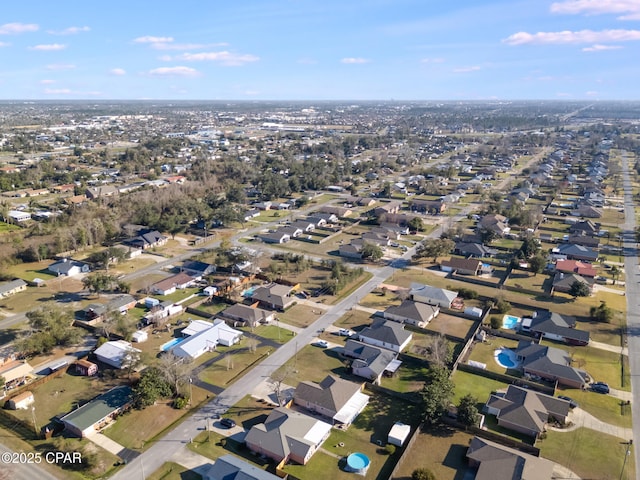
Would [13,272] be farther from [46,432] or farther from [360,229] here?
[360,229]

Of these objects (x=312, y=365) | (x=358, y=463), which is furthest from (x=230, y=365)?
(x=358, y=463)

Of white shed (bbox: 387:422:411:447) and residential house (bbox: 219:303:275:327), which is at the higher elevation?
residential house (bbox: 219:303:275:327)

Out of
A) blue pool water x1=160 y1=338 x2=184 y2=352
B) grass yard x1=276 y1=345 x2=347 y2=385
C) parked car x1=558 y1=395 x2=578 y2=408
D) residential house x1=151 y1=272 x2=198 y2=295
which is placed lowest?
parked car x1=558 y1=395 x2=578 y2=408

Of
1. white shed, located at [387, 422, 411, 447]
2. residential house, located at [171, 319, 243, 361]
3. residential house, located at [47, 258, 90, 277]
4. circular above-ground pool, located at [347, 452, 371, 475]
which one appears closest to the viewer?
circular above-ground pool, located at [347, 452, 371, 475]

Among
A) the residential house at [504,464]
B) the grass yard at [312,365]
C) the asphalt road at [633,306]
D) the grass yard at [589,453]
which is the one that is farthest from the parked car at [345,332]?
the asphalt road at [633,306]

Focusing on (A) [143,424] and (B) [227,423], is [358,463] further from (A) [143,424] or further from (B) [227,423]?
(A) [143,424]

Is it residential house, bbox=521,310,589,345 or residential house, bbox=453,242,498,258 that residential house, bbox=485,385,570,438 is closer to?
residential house, bbox=521,310,589,345

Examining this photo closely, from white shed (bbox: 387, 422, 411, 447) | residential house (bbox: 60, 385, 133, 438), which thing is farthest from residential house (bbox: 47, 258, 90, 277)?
white shed (bbox: 387, 422, 411, 447)
